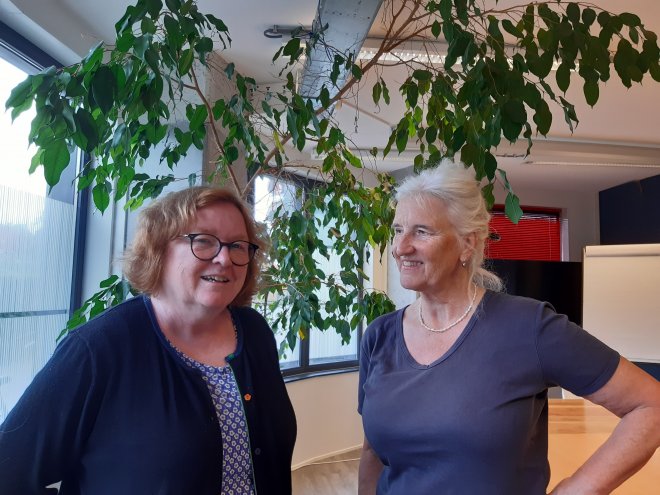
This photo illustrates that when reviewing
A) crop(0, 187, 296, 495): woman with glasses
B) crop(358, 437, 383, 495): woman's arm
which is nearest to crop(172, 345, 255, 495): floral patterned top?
crop(0, 187, 296, 495): woman with glasses

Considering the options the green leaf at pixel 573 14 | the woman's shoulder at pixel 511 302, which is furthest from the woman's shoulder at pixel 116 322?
the green leaf at pixel 573 14

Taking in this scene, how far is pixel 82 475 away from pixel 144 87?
2.56 ft

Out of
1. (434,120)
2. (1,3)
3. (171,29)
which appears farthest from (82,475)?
(1,3)

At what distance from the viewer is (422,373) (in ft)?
4.03

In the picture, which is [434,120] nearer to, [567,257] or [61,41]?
[61,41]

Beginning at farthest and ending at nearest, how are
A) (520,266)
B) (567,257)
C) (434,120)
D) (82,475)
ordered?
(567,257) < (520,266) < (434,120) < (82,475)

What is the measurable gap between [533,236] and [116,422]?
6.06 metres

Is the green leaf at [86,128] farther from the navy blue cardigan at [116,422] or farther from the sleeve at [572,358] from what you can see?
the sleeve at [572,358]

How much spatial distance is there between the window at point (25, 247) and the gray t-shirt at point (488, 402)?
6.04 ft

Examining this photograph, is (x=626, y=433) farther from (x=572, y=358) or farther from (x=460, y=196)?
(x=460, y=196)

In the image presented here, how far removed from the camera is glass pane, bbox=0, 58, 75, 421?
2.26m

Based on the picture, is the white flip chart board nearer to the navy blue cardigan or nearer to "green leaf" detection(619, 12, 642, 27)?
"green leaf" detection(619, 12, 642, 27)

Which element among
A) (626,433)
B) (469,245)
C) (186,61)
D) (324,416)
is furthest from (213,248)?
(324,416)

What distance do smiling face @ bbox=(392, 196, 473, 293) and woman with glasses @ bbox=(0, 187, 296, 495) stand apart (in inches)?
15.2
